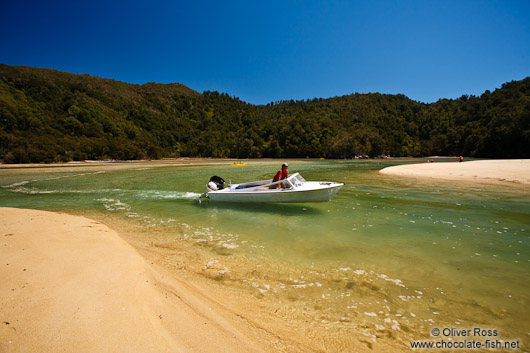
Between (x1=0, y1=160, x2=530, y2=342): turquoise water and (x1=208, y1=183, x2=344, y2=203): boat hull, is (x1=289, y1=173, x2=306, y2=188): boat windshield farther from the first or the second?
(x1=0, y1=160, x2=530, y2=342): turquoise water

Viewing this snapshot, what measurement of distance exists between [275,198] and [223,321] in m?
9.18

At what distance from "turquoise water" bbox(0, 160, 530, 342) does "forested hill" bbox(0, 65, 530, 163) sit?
72.7 m

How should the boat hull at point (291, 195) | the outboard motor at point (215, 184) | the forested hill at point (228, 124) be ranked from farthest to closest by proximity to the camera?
the forested hill at point (228, 124), the outboard motor at point (215, 184), the boat hull at point (291, 195)

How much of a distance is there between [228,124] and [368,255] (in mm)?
163763

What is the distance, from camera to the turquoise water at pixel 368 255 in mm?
4242

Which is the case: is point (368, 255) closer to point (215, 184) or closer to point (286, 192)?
point (286, 192)

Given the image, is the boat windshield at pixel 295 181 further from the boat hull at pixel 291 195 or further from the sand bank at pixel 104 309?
the sand bank at pixel 104 309

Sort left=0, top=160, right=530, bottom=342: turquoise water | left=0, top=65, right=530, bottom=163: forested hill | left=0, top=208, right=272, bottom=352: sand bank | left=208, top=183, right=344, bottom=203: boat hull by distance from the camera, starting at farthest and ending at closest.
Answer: left=0, top=65, right=530, bottom=163: forested hill → left=208, top=183, right=344, bottom=203: boat hull → left=0, top=160, right=530, bottom=342: turquoise water → left=0, top=208, right=272, bottom=352: sand bank

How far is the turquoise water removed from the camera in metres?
4.24

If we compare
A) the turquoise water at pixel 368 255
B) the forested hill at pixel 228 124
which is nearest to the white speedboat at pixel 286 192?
the turquoise water at pixel 368 255

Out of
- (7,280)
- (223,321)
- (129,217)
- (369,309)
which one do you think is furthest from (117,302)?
(129,217)

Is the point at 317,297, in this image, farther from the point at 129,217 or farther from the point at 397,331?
the point at 129,217

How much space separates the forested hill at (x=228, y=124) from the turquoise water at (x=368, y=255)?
2863 inches

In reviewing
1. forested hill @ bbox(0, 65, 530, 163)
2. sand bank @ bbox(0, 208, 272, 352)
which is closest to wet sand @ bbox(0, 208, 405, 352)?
sand bank @ bbox(0, 208, 272, 352)
